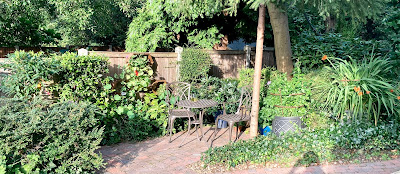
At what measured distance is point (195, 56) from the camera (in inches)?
302

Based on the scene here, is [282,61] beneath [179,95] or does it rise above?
above

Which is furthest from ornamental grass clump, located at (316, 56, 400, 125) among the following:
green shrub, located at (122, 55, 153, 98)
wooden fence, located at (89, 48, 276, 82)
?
green shrub, located at (122, 55, 153, 98)

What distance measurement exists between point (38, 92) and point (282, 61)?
15.4 ft

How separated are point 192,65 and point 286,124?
266 centimetres

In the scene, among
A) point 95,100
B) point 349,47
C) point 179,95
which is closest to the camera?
point 95,100

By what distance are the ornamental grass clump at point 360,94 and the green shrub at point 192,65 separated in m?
2.68

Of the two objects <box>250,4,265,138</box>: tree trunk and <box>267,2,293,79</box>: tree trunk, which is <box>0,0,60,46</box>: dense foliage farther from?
<box>250,4,265,138</box>: tree trunk

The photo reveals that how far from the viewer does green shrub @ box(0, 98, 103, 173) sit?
3.74 m

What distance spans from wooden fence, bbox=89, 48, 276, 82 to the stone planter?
2199 millimetres

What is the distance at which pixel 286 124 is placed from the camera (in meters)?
5.82

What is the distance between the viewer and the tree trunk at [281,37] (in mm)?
6961

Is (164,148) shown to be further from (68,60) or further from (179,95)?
(68,60)

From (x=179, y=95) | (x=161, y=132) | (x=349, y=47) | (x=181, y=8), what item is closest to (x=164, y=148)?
(x=161, y=132)

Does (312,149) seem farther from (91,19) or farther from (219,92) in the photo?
(91,19)
